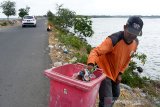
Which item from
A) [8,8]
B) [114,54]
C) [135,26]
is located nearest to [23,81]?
[114,54]

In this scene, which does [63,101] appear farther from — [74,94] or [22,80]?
[22,80]

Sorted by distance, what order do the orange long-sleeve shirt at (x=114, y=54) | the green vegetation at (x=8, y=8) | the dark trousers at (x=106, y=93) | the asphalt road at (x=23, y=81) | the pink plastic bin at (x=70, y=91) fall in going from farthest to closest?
the green vegetation at (x=8, y=8) → the asphalt road at (x=23, y=81) → the dark trousers at (x=106, y=93) → the orange long-sleeve shirt at (x=114, y=54) → the pink plastic bin at (x=70, y=91)

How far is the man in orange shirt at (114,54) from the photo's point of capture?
4.72 metres

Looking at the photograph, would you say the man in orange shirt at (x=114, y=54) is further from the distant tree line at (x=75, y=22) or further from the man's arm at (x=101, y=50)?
the distant tree line at (x=75, y=22)

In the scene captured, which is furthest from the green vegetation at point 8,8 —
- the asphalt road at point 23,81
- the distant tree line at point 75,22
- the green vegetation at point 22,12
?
Result: the asphalt road at point 23,81

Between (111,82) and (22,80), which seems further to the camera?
(22,80)

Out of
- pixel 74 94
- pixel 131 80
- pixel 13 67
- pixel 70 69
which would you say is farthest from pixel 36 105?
pixel 131 80

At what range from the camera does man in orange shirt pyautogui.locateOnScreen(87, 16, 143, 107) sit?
4723 mm

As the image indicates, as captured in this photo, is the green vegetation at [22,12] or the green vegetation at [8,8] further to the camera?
the green vegetation at [22,12]

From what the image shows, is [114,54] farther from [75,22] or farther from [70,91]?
[75,22]

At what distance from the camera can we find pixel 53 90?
4.25 m

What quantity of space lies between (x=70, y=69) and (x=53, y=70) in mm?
654

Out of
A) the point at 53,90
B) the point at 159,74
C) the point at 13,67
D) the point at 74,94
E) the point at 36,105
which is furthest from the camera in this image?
the point at 159,74

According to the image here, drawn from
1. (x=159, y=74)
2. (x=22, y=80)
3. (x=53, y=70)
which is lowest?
(x=159, y=74)
